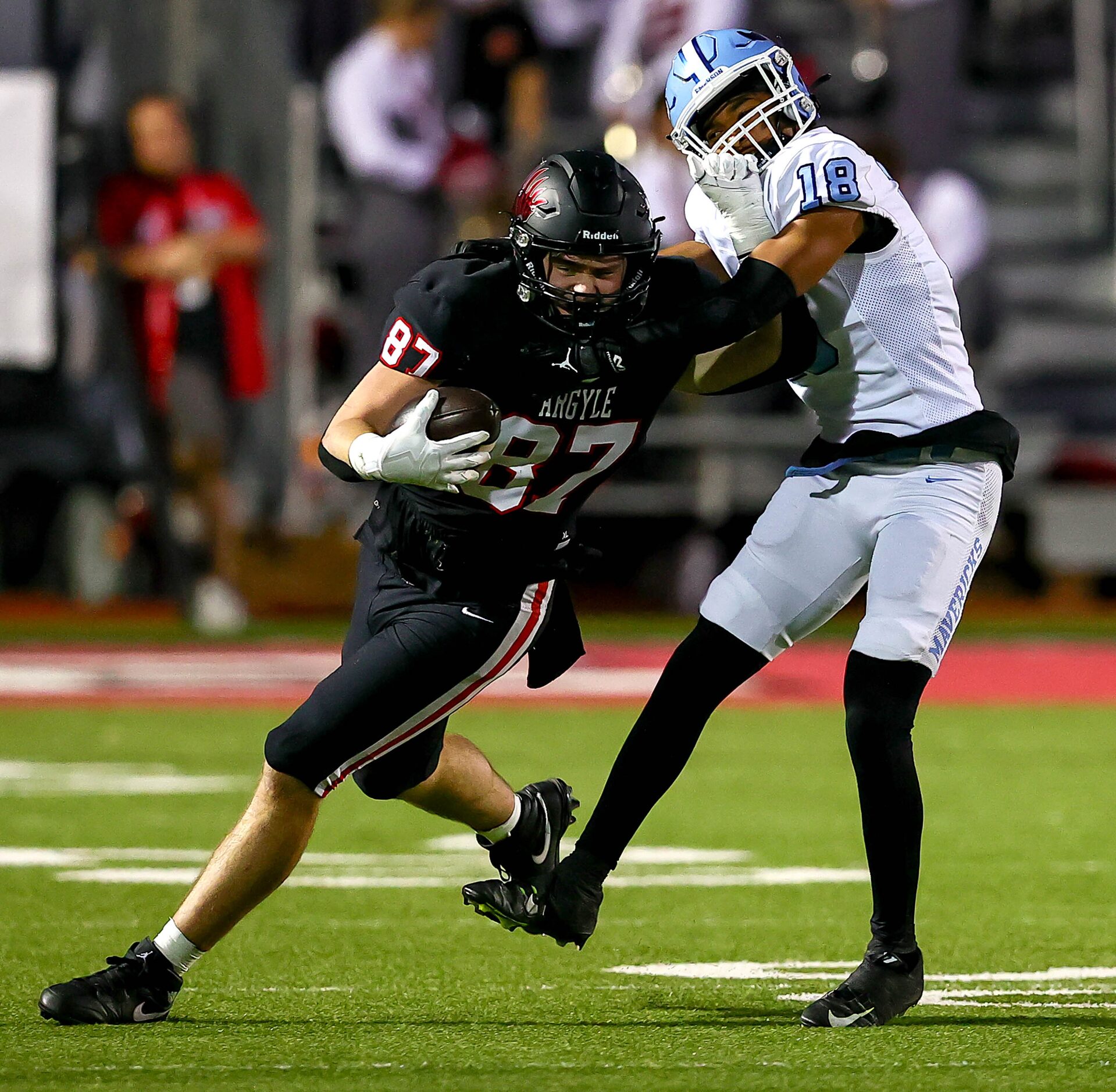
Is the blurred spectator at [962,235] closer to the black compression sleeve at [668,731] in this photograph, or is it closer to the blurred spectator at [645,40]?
the blurred spectator at [645,40]

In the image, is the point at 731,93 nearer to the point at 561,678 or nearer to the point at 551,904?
the point at 551,904

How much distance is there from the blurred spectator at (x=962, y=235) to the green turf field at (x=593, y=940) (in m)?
4.62

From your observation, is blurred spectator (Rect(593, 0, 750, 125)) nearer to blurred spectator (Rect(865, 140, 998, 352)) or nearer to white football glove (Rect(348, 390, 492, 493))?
blurred spectator (Rect(865, 140, 998, 352))

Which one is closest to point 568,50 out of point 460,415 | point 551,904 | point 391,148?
point 391,148

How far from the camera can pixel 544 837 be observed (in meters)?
4.66

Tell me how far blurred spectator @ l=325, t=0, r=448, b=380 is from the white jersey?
7.83 metres

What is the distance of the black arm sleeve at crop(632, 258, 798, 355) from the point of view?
13.4 ft

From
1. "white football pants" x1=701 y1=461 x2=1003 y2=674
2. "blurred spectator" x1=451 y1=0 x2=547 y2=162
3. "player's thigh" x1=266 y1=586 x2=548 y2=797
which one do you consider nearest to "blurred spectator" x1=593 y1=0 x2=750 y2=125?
"blurred spectator" x1=451 y1=0 x2=547 y2=162

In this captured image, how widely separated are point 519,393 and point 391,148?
8.14m

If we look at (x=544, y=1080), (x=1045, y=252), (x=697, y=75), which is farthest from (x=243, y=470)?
(x=544, y=1080)

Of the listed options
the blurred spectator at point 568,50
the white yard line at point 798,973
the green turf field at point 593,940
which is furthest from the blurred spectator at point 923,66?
the white yard line at point 798,973

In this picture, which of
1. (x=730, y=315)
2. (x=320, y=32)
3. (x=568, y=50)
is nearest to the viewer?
(x=730, y=315)

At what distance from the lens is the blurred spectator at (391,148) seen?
1206 cm

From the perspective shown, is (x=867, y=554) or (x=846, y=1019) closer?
(x=846, y=1019)
